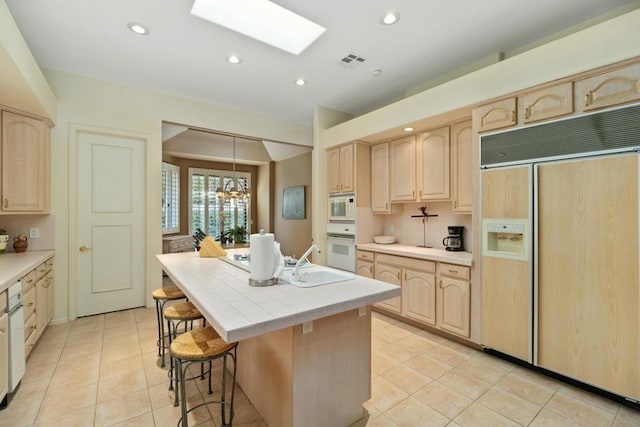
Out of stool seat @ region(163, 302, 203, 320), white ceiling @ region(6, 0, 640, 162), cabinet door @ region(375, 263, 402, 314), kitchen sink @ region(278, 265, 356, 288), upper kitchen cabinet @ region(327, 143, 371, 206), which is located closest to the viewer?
kitchen sink @ region(278, 265, 356, 288)

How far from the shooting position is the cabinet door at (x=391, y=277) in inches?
136

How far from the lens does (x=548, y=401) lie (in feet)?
6.63

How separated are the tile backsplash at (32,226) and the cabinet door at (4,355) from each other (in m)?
1.77

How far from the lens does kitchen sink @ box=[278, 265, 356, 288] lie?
6.01ft

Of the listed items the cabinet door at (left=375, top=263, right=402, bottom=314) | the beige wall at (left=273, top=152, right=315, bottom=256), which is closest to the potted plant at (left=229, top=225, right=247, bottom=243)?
the beige wall at (left=273, top=152, right=315, bottom=256)

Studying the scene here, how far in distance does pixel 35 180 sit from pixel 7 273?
139 cm

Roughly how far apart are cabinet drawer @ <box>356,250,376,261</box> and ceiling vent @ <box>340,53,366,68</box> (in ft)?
7.45

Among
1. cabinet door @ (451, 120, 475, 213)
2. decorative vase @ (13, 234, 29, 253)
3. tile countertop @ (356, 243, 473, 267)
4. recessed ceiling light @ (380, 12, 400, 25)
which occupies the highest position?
recessed ceiling light @ (380, 12, 400, 25)

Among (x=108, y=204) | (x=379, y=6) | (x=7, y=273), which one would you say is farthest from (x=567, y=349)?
(x=108, y=204)

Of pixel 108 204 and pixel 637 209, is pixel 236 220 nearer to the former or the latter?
pixel 108 204

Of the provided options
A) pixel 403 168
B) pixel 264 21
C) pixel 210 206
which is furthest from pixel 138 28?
pixel 210 206

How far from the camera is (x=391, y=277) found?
3.55 m

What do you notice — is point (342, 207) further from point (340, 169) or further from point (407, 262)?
point (407, 262)

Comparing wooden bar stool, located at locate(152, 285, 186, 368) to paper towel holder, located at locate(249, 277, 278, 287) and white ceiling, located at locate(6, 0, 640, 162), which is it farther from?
white ceiling, located at locate(6, 0, 640, 162)
